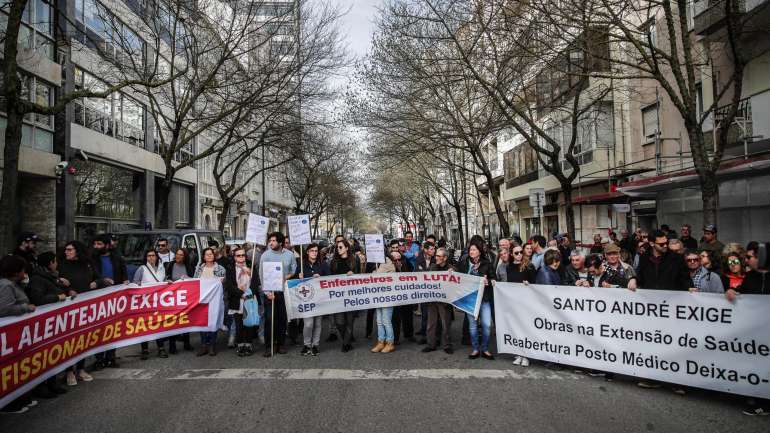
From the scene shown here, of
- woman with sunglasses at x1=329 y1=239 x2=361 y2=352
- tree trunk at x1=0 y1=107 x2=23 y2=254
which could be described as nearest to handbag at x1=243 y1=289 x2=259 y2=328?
woman with sunglasses at x1=329 y1=239 x2=361 y2=352

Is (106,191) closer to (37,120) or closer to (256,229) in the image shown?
(37,120)

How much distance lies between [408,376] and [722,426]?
3.36 m

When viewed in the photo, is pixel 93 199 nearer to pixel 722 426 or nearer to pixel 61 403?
pixel 61 403

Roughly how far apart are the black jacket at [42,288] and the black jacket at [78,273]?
76cm

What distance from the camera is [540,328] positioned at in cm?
711

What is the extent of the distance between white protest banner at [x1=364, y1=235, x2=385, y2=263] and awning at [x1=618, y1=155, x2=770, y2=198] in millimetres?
8377

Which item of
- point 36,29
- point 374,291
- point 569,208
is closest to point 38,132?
point 36,29

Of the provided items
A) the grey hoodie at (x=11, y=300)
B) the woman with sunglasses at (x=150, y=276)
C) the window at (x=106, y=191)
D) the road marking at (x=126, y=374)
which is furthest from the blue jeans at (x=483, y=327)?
the window at (x=106, y=191)

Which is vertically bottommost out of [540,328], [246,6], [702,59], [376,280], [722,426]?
[722,426]

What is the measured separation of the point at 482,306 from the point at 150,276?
5224 mm

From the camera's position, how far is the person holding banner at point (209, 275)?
805 cm

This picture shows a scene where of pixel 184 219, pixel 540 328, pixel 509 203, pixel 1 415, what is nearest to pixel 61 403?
pixel 1 415

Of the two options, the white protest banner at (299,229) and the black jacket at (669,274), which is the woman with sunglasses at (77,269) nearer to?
the white protest banner at (299,229)

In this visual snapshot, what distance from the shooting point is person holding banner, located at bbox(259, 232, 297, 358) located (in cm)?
812
